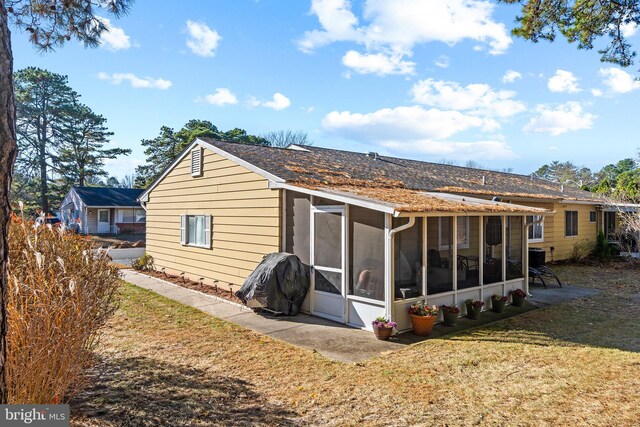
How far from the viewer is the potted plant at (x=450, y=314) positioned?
7000 millimetres

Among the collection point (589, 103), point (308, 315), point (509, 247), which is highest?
point (589, 103)

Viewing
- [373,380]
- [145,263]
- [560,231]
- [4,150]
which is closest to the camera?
[4,150]

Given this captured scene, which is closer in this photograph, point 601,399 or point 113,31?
point 601,399

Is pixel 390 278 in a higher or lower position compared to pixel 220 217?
lower

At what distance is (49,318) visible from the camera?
128 inches

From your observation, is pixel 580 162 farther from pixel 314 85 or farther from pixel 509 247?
pixel 509 247

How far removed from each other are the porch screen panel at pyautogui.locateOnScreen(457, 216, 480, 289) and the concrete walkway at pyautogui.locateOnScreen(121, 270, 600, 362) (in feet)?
2.42

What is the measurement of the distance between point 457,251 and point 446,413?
4167 mm

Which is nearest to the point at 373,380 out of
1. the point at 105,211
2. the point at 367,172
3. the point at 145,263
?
the point at 367,172

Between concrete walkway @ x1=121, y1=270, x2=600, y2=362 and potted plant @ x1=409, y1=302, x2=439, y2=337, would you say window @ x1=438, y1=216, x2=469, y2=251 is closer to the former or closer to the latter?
potted plant @ x1=409, y1=302, x2=439, y2=337

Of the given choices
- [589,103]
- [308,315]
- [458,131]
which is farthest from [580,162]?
[308,315]

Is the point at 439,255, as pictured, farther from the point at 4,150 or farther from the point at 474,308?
the point at 4,150

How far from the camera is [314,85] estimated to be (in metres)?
17.4

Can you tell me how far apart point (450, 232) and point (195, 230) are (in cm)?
724
